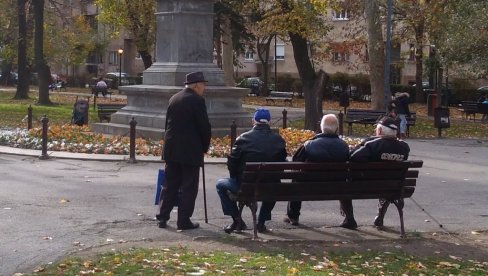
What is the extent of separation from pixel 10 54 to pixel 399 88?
26.9 metres

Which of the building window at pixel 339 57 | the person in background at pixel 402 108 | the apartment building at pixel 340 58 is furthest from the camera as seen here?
the building window at pixel 339 57

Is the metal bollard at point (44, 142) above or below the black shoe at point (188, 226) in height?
above

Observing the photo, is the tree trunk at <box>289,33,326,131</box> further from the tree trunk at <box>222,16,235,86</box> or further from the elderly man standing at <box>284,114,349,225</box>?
the elderly man standing at <box>284,114,349,225</box>

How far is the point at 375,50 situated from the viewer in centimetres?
3647

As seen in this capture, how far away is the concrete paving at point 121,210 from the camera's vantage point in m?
10.3

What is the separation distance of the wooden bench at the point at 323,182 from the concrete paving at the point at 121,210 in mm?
477

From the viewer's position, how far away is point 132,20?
4412cm

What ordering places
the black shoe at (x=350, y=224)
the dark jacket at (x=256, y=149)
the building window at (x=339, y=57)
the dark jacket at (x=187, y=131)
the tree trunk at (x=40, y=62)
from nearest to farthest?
the dark jacket at (x=256, y=149) → the dark jacket at (x=187, y=131) → the black shoe at (x=350, y=224) → the tree trunk at (x=40, y=62) → the building window at (x=339, y=57)

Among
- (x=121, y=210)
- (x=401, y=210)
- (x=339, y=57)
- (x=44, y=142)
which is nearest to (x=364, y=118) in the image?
(x=44, y=142)

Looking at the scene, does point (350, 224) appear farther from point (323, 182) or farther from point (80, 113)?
point (80, 113)

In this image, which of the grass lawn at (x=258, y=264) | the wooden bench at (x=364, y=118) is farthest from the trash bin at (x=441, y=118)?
the grass lawn at (x=258, y=264)

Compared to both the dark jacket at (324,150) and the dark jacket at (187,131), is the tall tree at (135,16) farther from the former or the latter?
the dark jacket at (324,150)

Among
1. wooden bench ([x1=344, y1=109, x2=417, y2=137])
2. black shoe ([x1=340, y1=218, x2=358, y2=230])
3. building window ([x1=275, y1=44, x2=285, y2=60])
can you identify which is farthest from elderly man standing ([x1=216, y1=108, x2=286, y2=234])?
building window ([x1=275, y1=44, x2=285, y2=60])

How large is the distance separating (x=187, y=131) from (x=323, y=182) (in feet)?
5.77
